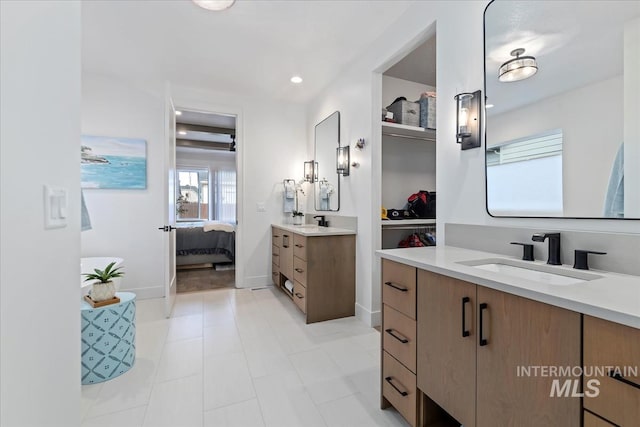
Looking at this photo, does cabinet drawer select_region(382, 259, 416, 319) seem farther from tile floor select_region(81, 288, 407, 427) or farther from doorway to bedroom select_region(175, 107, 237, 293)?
doorway to bedroom select_region(175, 107, 237, 293)

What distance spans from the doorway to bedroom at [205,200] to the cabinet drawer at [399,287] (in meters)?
3.10

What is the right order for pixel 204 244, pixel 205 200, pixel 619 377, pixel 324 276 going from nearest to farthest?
pixel 619 377
pixel 324 276
pixel 204 244
pixel 205 200

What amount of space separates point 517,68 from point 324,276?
84.2 inches

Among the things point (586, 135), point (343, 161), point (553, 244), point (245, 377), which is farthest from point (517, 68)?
point (245, 377)

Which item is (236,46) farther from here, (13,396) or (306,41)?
(13,396)

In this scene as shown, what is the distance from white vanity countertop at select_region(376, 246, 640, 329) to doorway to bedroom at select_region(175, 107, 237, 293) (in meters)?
3.58

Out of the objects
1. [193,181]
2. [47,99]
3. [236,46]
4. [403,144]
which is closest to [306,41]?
[236,46]

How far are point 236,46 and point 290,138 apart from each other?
1587mm

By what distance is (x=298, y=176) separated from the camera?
4258 mm

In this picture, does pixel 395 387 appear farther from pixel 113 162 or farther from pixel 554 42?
pixel 113 162

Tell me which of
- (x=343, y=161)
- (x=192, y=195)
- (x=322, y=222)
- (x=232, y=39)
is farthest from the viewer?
(x=192, y=195)

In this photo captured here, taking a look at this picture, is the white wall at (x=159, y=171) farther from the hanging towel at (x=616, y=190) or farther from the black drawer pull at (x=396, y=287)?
the hanging towel at (x=616, y=190)

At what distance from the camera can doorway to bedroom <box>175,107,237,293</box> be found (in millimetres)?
4824

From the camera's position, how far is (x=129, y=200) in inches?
138
